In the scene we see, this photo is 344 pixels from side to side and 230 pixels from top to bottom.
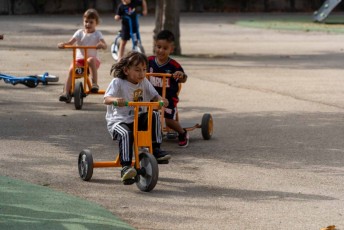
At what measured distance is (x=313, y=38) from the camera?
2720 centimetres

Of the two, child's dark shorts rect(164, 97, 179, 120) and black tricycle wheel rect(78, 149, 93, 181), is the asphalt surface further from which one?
child's dark shorts rect(164, 97, 179, 120)

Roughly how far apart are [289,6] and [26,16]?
11259mm

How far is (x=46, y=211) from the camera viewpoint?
7.41 metres

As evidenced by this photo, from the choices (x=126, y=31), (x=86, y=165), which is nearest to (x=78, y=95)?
(x=86, y=165)

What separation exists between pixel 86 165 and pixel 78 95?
15.2ft

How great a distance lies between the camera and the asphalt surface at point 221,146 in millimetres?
7719

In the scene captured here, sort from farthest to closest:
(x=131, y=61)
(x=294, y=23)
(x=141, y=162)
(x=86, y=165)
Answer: (x=294, y=23) < (x=131, y=61) < (x=86, y=165) < (x=141, y=162)

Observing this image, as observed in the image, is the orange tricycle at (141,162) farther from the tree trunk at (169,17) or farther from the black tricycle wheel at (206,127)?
the tree trunk at (169,17)

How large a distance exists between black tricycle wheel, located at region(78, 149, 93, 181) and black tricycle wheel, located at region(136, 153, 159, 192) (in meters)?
0.46

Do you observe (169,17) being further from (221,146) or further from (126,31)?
(221,146)

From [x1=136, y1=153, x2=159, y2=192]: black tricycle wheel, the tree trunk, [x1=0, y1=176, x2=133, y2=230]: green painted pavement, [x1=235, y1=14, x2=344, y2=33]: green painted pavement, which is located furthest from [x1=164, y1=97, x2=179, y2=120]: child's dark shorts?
[x1=235, y1=14, x2=344, y2=33]: green painted pavement

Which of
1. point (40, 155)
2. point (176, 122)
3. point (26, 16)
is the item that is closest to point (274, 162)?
point (176, 122)

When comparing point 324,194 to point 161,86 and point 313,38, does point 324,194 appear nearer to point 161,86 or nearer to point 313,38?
point 161,86

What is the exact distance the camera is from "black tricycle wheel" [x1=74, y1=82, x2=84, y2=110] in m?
13.2
